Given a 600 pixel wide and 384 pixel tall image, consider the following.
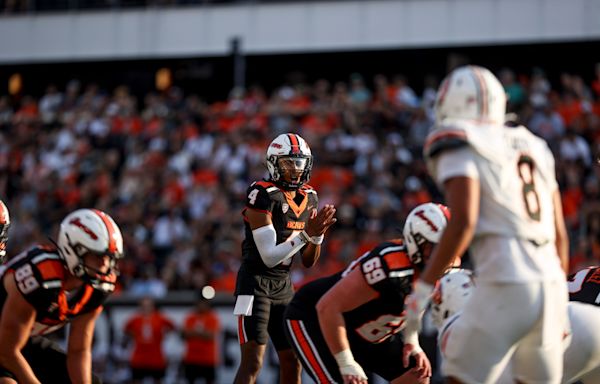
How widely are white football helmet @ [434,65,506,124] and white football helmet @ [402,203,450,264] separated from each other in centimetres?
136

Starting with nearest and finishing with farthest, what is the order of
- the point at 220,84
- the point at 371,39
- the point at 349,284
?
the point at 349,284 → the point at 371,39 → the point at 220,84

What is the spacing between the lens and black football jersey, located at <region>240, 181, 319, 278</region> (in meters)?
8.29

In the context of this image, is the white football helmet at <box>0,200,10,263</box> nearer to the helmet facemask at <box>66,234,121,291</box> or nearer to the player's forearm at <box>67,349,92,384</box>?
the helmet facemask at <box>66,234,121,291</box>

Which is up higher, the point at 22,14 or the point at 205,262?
the point at 22,14

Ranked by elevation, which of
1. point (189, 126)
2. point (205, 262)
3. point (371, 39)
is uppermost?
point (371, 39)

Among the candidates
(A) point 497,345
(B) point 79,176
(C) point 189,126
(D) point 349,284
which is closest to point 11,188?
(B) point 79,176

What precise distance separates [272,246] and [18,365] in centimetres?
200

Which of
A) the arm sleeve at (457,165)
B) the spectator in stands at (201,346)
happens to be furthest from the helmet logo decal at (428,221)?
the spectator in stands at (201,346)

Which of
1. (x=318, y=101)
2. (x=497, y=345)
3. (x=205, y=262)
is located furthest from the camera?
(x=318, y=101)

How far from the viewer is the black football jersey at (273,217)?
8.29 meters

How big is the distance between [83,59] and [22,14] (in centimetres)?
221

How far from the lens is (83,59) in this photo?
94.9ft

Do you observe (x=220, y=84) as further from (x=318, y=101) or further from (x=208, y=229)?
Result: (x=208, y=229)


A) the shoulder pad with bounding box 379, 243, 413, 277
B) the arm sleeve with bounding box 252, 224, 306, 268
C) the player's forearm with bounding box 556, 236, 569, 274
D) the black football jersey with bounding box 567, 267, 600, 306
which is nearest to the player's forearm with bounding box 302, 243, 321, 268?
the arm sleeve with bounding box 252, 224, 306, 268
